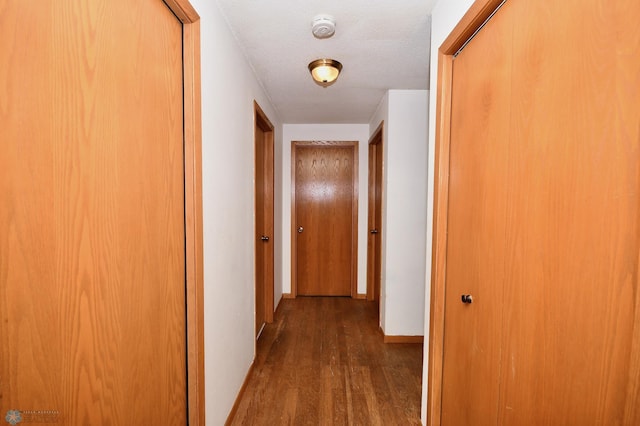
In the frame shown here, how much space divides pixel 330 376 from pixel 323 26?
2349mm

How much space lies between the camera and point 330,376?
226 centimetres

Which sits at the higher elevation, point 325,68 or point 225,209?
point 325,68

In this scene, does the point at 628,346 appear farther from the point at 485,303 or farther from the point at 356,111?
the point at 356,111

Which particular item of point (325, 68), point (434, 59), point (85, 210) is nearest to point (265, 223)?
point (325, 68)

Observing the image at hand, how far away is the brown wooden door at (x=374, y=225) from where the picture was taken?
3715 millimetres

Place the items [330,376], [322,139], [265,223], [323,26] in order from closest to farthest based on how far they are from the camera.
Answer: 1. [323,26]
2. [330,376]
3. [265,223]
4. [322,139]

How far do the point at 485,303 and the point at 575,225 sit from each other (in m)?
0.51

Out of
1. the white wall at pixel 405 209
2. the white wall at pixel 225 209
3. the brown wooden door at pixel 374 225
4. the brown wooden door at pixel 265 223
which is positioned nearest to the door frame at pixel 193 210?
the white wall at pixel 225 209

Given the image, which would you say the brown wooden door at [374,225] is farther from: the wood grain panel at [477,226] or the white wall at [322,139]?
the wood grain panel at [477,226]

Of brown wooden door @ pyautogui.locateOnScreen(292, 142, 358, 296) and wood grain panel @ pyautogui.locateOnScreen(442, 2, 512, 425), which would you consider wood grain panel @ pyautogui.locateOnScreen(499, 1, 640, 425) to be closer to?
wood grain panel @ pyautogui.locateOnScreen(442, 2, 512, 425)

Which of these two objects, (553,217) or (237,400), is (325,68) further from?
(237,400)

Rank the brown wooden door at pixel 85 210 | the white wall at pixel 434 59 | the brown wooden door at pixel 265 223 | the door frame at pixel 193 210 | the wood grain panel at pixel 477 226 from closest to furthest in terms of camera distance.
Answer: the brown wooden door at pixel 85 210 < the wood grain panel at pixel 477 226 < the door frame at pixel 193 210 < the white wall at pixel 434 59 < the brown wooden door at pixel 265 223

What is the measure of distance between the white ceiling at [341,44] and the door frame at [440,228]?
15.8 inches

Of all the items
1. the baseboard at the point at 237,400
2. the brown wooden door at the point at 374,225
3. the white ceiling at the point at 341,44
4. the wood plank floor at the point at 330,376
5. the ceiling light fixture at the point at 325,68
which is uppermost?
the white ceiling at the point at 341,44
